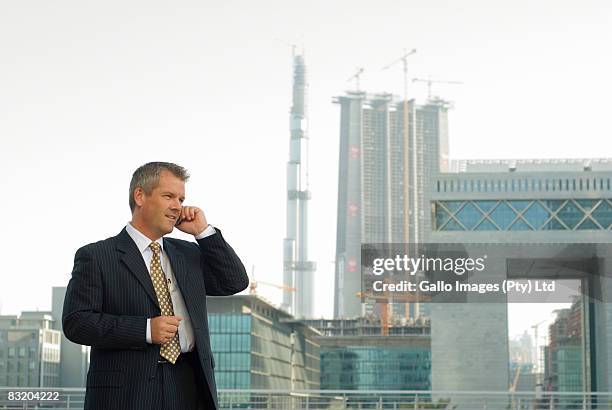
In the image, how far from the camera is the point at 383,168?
119438 millimetres

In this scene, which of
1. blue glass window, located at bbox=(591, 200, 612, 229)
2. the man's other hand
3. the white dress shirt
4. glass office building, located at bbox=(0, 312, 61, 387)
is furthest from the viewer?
glass office building, located at bbox=(0, 312, 61, 387)

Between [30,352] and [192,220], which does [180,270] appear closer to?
[192,220]

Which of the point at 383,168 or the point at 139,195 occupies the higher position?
the point at 383,168

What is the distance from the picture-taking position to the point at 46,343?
213 feet

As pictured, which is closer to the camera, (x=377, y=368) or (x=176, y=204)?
(x=176, y=204)

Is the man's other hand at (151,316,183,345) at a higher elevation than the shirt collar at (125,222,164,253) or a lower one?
lower

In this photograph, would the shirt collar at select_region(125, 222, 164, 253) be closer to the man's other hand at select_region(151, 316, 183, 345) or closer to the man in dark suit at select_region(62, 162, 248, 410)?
the man in dark suit at select_region(62, 162, 248, 410)

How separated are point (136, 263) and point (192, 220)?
147 mm

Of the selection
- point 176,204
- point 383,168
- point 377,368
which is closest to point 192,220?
point 176,204

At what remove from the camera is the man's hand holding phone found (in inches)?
86.1

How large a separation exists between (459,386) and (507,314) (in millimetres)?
3221

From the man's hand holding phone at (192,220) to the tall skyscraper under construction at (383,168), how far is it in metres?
113

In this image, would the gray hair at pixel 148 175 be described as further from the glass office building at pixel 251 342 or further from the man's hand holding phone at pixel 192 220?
the glass office building at pixel 251 342

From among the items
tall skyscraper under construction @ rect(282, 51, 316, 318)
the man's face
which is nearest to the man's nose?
the man's face
